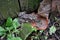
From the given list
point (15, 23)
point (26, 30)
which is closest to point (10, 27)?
point (15, 23)

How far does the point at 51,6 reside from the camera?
2020 millimetres

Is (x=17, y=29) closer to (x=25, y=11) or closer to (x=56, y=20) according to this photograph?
(x=25, y=11)

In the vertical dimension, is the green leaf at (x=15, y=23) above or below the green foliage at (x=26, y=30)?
above

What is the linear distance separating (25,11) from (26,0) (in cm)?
15

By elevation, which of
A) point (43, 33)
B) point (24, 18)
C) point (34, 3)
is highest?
point (34, 3)

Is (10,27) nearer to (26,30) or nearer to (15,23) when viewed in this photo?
(15,23)

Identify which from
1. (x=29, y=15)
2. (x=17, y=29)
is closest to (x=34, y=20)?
(x=29, y=15)

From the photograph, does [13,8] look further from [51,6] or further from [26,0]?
[51,6]

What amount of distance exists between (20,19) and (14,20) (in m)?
0.09

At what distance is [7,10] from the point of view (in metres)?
1.92

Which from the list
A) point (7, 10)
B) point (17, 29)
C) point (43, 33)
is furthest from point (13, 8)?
point (43, 33)

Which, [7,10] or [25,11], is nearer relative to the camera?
[7,10]

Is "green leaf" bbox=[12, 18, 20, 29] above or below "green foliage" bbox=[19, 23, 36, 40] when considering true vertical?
above

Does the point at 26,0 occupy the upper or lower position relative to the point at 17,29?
upper
